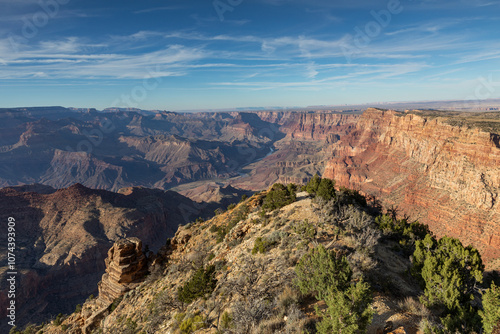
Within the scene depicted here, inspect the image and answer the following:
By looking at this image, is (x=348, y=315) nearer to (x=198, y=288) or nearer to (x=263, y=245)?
(x=263, y=245)

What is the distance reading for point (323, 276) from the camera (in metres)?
11.0

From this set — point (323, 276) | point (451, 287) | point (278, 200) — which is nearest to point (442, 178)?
point (278, 200)

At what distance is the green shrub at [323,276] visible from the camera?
10.9m

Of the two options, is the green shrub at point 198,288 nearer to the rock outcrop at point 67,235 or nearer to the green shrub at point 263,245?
the green shrub at point 263,245

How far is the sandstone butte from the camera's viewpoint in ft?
194

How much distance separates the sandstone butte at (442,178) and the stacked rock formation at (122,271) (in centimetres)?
6522

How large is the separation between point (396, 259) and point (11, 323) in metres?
88.5

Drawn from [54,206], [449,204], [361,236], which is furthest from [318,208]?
[54,206]

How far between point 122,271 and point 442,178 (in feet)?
307

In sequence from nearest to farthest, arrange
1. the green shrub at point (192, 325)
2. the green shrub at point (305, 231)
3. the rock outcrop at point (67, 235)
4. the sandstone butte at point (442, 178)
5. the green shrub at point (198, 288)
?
the green shrub at point (192, 325) < the green shrub at point (198, 288) < the green shrub at point (305, 231) < the sandstone butte at point (442, 178) < the rock outcrop at point (67, 235)

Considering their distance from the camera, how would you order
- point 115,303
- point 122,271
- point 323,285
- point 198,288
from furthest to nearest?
1. point 122,271
2. point 115,303
3. point 198,288
4. point 323,285

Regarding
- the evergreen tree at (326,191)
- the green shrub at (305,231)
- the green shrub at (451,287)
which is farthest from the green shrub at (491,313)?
the evergreen tree at (326,191)

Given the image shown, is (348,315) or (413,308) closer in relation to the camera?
(348,315)

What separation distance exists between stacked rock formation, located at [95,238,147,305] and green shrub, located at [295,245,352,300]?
26058 mm
